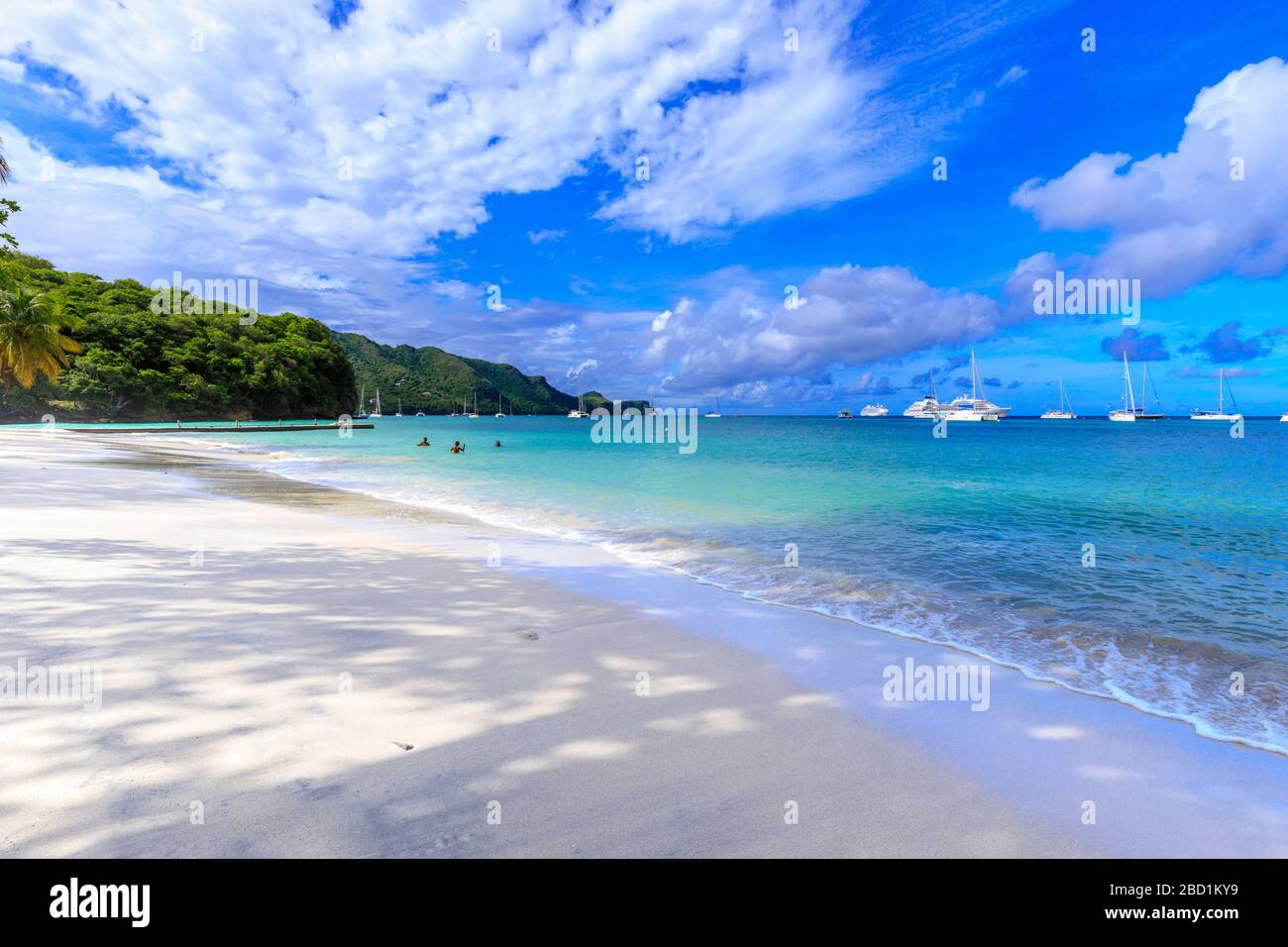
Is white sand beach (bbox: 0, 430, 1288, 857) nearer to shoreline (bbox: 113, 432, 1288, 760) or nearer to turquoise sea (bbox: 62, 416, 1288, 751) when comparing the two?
shoreline (bbox: 113, 432, 1288, 760)

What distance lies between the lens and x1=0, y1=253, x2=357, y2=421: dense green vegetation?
7456cm

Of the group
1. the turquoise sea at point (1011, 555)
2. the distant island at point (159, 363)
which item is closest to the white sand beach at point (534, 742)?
Result: the turquoise sea at point (1011, 555)

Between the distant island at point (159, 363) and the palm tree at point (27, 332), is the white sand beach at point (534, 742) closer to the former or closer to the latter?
the palm tree at point (27, 332)

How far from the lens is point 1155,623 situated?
7.58 meters

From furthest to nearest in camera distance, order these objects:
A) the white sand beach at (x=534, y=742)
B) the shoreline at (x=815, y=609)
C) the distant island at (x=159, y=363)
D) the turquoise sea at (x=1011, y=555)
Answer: the distant island at (x=159, y=363), the turquoise sea at (x=1011, y=555), the shoreline at (x=815, y=609), the white sand beach at (x=534, y=742)

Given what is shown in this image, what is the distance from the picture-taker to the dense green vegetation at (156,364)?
74.6m

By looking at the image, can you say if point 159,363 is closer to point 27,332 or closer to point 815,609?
point 27,332

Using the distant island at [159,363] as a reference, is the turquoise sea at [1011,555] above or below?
below

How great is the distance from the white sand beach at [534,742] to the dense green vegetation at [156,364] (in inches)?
2675

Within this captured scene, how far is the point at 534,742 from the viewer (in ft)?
12.4

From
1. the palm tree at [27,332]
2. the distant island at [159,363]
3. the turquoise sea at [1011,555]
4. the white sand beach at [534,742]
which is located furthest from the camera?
the distant island at [159,363]

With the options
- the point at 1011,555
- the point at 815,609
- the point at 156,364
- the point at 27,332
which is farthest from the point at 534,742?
the point at 156,364

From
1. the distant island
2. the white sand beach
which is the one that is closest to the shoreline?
the white sand beach
